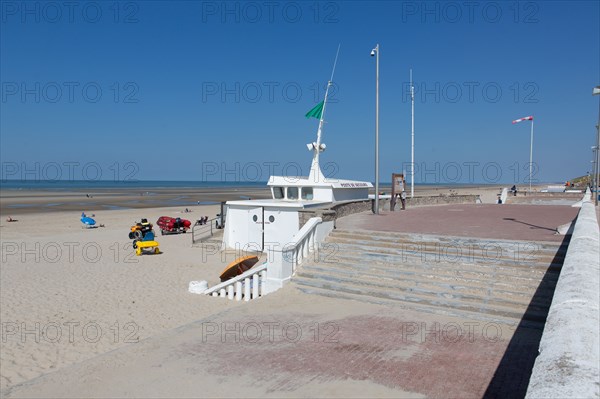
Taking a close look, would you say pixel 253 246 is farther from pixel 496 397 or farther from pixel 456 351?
pixel 496 397

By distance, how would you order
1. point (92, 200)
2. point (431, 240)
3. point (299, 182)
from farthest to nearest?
point (92, 200) < point (299, 182) < point (431, 240)

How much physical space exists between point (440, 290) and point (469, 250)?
6.15ft

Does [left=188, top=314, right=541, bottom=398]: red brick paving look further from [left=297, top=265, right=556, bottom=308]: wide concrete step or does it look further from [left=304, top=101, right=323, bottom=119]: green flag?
[left=304, top=101, right=323, bottom=119]: green flag

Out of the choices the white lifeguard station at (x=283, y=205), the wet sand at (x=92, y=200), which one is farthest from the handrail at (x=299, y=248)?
the wet sand at (x=92, y=200)

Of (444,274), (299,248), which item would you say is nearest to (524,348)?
(444,274)

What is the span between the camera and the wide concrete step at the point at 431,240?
30.5ft

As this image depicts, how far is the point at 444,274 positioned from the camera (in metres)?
8.88

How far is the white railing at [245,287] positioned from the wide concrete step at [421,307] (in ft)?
4.27

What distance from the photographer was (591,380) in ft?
8.64

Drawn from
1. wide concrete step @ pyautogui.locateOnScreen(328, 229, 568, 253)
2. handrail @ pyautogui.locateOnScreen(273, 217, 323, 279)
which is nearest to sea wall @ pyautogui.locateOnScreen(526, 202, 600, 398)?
wide concrete step @ pyautogui.locateOnScreen(328, 229, 568, 253)

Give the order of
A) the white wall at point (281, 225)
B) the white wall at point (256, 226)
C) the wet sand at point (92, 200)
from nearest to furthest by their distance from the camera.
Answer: the white wall at point (281, 225) < the white wall at point (256, 226) < the wet sand at point (92, 200)

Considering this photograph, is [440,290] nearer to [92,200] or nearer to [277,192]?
[277,192]

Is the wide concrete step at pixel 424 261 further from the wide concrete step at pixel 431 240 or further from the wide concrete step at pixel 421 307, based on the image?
the wide concrete step at pixel 421 307

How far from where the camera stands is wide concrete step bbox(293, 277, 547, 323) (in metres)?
7.27
